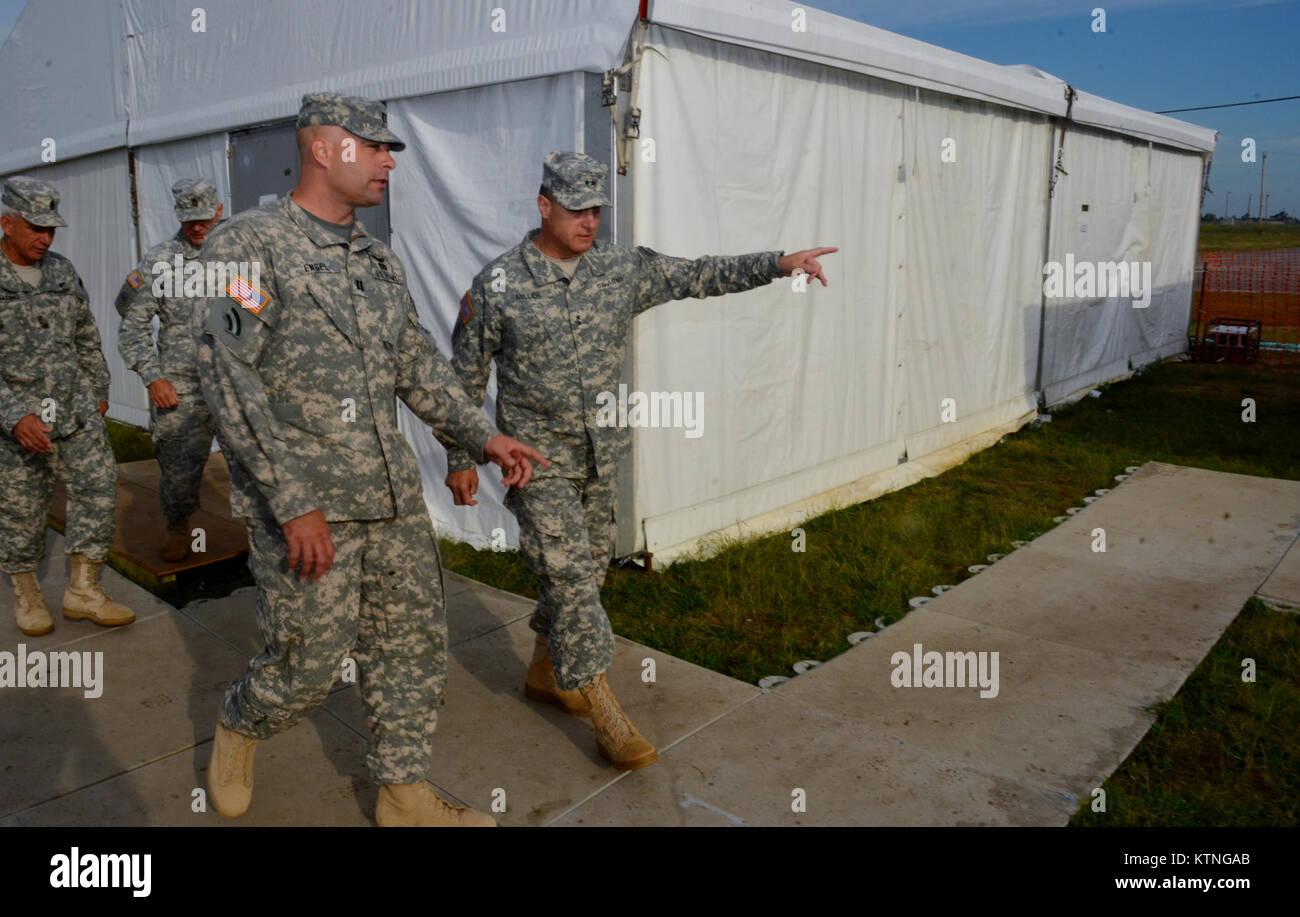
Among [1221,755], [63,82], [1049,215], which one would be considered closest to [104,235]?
[63,82]

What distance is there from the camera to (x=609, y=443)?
3.56 meters

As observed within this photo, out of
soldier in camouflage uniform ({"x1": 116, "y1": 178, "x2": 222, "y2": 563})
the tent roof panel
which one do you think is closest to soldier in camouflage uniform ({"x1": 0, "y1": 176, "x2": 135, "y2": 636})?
soldier in camouflage uniform ({"x1": 116, "y1": 178, "x2": 222, "y2": 563})

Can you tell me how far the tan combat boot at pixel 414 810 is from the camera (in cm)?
297

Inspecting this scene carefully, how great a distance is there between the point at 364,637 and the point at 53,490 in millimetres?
2597

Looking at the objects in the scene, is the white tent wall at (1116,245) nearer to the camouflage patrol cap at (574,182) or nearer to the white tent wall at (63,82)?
the camouflage patrol cap at (574,182)

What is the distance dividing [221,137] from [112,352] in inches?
116

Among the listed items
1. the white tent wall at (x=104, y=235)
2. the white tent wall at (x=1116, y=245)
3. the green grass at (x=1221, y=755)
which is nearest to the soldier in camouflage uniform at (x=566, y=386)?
the green grass at (x=1221, y=755)

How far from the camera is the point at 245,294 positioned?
2561 millimetres

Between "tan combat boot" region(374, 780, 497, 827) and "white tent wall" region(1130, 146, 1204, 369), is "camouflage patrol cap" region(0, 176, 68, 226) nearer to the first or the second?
"tan combat boot" region(374, 780, 497, 827)

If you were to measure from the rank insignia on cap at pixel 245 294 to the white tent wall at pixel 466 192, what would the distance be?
272 centimetres

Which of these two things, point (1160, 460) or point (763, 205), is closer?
point (763, 205)

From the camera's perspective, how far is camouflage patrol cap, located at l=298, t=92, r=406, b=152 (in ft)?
8.91
